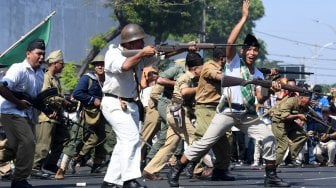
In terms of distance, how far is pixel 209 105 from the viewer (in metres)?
13.8

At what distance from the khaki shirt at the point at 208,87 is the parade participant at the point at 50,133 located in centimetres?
221

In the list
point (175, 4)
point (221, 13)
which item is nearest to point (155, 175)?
point (175, 4)

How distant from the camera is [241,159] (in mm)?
22469

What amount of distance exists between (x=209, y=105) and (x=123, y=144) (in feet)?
9.17

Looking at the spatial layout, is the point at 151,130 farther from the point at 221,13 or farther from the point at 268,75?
the point at 221,13

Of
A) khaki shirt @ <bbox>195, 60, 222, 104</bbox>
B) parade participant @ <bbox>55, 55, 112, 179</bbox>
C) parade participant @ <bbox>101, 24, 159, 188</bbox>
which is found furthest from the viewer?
parade participant @ <bbox>55, 55, 112, 179</bbox>

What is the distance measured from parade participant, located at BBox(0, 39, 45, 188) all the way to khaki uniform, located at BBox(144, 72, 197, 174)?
2717 mm

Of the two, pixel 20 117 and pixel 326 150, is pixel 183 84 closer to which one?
pixel 20 117

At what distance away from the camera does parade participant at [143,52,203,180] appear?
14172mm

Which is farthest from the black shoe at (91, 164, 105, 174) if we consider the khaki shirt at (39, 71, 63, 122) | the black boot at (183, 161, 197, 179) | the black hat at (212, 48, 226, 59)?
the black hat at (212, 48, 226, 59)

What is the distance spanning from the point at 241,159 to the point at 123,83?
11384mm

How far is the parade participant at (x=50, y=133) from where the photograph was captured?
1489 centimetres

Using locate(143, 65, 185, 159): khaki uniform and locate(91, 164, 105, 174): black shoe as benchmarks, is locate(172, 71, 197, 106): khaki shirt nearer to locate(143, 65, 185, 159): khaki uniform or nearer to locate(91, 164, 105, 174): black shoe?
locate(143, 65, 185, 159): khaki uniform

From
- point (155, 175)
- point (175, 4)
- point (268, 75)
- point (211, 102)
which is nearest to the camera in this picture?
point (211, 102)
